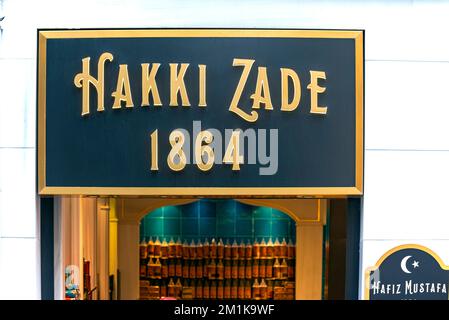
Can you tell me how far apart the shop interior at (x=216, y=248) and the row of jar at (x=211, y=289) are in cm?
2

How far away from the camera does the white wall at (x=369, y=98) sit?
4.01m

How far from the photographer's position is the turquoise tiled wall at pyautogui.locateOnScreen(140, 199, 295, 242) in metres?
8.23

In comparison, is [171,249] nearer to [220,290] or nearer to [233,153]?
[220,290]

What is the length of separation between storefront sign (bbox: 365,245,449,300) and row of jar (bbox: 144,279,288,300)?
13.7 feet

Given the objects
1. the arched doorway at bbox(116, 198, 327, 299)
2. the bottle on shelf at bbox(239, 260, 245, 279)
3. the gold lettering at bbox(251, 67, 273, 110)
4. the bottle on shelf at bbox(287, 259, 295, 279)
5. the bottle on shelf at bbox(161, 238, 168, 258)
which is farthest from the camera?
the bottle on shelf at bbox(161, 238, 168, 258)

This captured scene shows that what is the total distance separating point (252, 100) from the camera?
155 inches

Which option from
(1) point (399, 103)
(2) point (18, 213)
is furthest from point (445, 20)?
(2) point (18, 213)

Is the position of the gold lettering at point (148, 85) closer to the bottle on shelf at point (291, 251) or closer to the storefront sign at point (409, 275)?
the storefront sign at point (409, 275)

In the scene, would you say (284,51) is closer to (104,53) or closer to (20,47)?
(104,53)

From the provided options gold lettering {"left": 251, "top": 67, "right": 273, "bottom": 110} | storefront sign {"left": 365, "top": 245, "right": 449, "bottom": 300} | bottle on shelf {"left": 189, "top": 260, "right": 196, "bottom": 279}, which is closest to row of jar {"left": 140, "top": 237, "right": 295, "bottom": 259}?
bottle on shelf {"left": 189, "top": 260, "right": 196, "bottom": 279}

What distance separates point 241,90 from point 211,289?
16.4 ft

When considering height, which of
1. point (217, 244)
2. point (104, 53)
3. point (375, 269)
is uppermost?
point (104, 53)

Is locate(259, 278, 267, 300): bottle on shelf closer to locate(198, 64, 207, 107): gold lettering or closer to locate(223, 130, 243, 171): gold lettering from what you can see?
locate(223, 130, 243, 171): gold lettering

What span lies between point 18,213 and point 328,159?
2.55 metres
